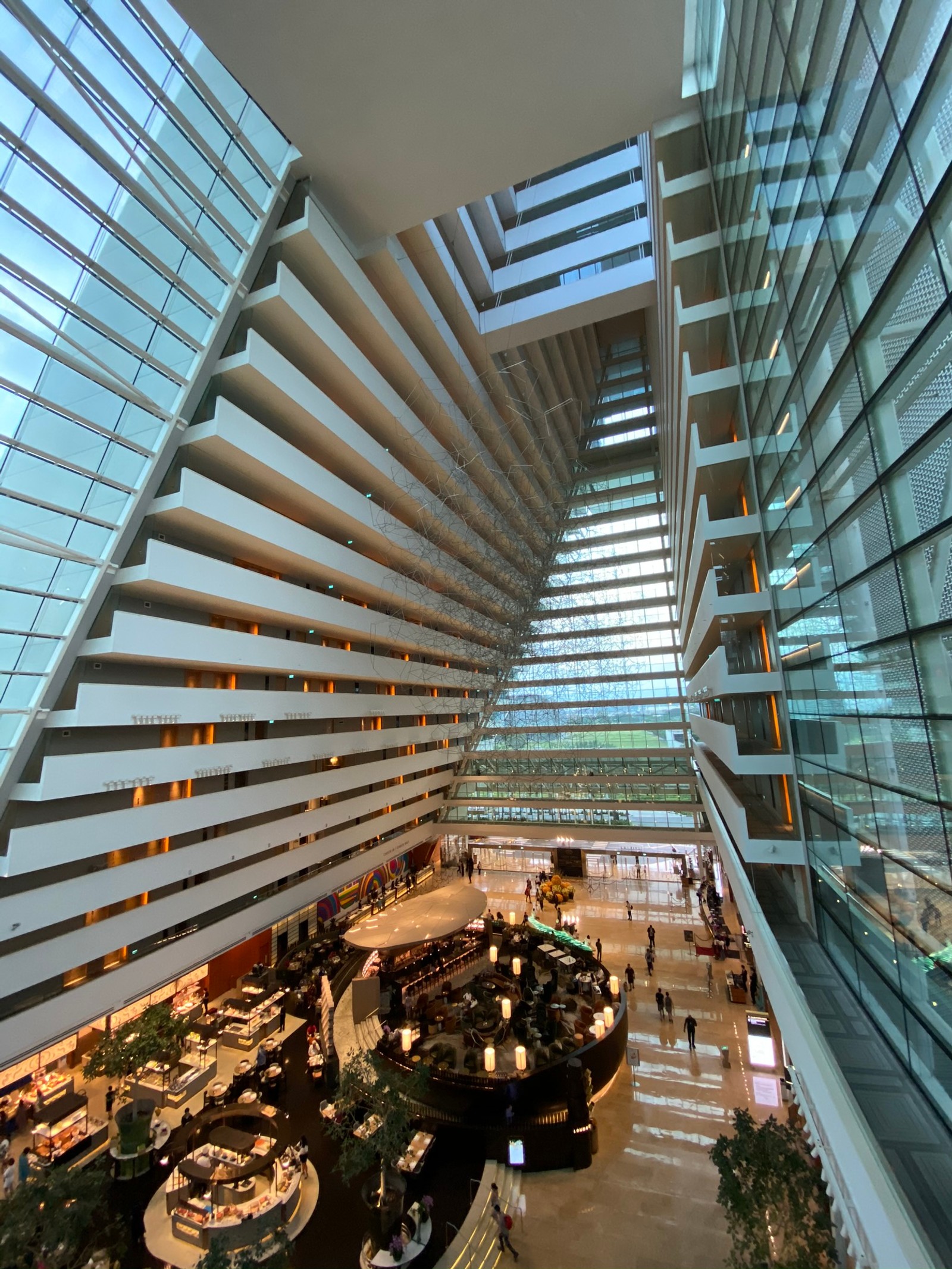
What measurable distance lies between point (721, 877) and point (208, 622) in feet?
84.2

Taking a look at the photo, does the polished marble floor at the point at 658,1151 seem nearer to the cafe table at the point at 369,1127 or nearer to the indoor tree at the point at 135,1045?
the cafe table at the point at 369,1127

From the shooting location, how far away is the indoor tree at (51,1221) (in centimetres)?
685

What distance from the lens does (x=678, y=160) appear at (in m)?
12.0

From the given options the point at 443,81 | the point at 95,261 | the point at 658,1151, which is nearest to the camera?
the point at 95,261

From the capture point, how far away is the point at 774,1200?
6.55 metres

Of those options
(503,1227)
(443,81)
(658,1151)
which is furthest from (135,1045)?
(443,81)

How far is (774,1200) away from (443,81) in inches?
687

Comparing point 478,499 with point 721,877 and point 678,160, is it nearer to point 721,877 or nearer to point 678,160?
point 678,160

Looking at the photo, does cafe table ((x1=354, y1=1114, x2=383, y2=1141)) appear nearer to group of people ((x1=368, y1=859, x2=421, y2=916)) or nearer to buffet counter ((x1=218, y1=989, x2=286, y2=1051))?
buffet counter ((x1=218, y1=989, x2=286, y2=1051))

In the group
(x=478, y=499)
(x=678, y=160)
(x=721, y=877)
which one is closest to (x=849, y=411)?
(x=678, y=160)

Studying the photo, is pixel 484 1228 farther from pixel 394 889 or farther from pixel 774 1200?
pixel 394 889

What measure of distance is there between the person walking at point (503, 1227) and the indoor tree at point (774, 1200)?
346 centimetres

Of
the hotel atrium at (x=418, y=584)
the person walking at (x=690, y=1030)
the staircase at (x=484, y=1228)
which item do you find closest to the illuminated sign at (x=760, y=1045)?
the hotel atrium at (x=418, y=584)

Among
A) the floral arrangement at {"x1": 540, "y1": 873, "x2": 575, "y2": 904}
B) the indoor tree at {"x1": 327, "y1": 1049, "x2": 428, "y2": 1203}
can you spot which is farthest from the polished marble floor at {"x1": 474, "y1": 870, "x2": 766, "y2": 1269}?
the floral arrangement at {"x1": 540, "y1": 873, "x2": 575, "y2": 904}
